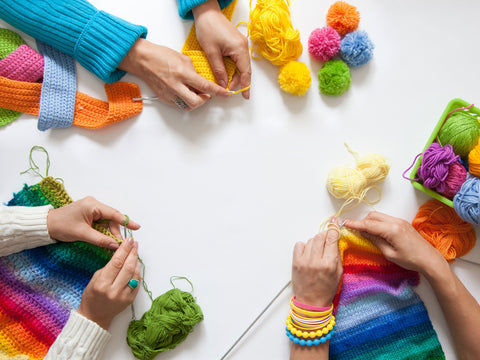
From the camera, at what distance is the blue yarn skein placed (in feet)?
3.13

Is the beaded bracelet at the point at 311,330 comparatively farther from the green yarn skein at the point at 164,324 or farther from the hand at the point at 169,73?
the hand at the point at 169,73

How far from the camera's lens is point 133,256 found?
Result: 1.04 metres

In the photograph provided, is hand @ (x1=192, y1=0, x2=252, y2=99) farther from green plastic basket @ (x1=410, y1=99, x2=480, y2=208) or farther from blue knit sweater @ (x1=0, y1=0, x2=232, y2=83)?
green plastic basket @ (x1=410, y1=99, x2=480, y2=208)

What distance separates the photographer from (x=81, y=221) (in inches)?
39.7

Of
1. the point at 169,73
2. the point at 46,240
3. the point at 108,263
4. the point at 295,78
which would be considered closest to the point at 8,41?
the point at 169,73

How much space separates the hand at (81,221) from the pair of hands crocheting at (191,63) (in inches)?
14.2

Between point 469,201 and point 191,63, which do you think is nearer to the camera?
point 469,201

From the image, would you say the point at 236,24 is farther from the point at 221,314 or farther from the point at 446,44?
the point at 221,314

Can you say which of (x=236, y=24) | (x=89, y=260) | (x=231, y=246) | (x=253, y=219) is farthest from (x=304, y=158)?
(x=89, y=260)

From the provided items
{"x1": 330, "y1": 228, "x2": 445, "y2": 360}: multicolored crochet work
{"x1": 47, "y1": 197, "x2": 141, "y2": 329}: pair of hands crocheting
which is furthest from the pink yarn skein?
{"x1": 47, "y1": 197, "x2": 141, "y2": 329}: pair of hands crocheting

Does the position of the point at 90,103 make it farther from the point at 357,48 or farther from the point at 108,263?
the point at 357,48

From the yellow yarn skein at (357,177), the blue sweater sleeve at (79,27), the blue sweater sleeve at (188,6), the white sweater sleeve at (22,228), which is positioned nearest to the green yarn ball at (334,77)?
the yellow yarn skein at (357,177)

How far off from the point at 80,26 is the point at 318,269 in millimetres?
950

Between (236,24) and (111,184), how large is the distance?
24.2 inches
